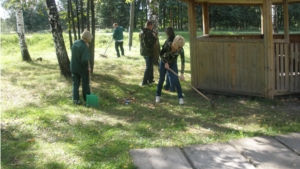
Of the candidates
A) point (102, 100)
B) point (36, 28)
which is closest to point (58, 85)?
point (102, 100)

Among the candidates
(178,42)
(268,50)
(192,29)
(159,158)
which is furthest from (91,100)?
(268,50)

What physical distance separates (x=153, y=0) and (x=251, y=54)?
4.48 meters

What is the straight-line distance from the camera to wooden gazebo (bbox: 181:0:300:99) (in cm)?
774

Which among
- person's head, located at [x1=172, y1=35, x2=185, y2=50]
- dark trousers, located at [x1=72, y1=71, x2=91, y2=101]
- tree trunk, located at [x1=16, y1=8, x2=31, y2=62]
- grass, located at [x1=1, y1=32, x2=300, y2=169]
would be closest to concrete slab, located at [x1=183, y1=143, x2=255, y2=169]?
grass, located at [x1=1, y1=32, x2=300, y2=169]

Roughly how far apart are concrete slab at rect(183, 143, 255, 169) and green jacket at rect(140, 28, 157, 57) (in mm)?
4773

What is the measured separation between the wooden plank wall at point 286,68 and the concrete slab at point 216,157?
3.52 m

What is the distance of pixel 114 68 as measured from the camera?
1246 cm

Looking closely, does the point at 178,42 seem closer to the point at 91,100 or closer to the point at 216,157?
the point at 91,100

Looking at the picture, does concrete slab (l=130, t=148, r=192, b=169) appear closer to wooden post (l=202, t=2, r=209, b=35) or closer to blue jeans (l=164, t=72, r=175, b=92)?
blue jeans (l=164, t=72, r=175, b=92)

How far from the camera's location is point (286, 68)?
8.05 metres

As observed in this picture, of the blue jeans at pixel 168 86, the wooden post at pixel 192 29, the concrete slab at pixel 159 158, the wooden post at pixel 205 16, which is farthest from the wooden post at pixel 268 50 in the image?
the concrete slab at pixel 159 158

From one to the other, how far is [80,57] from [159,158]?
3562mm

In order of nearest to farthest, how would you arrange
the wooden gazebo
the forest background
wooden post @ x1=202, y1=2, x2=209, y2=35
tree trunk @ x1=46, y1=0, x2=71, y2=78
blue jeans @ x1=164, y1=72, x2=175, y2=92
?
the wooden gazebo < blue jeans @ x1=164, y1=72, x2=175, y2=92 < tree trunk @ x1=46, y1=0, x2=71, y2=78 < wooden post @ x1=202, y1=2, x2=209, y2=35 < the forest background

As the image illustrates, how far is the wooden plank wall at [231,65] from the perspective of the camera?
7926 mm
